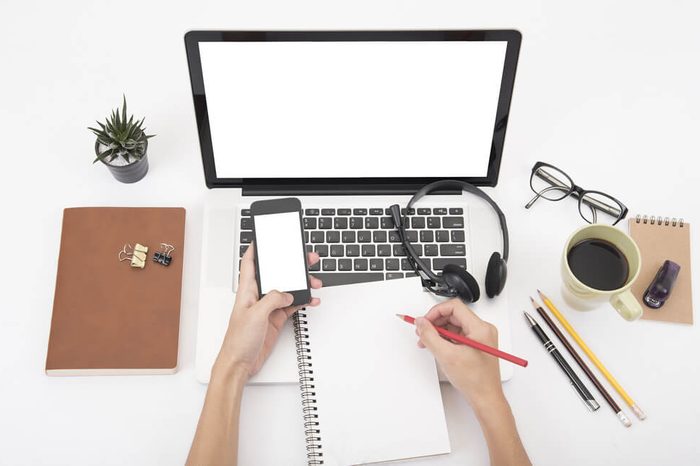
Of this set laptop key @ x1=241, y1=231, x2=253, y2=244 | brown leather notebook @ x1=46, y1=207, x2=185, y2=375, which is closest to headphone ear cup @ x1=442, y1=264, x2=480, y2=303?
laptop key @ x1=241, y1=231, x2=253, y2=244

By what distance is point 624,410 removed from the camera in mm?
1023

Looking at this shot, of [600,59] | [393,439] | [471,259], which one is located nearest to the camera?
[393,439]

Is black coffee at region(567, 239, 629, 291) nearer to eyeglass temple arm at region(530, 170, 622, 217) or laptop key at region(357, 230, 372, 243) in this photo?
eyeglass temple arm at region(530, 170, 622, 217)

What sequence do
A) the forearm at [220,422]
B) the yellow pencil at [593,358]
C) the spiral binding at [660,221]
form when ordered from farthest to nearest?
1. the spiral binding at [660,221]
2. the yellow pencil at [593,358]
3. the forearm at [220,422]

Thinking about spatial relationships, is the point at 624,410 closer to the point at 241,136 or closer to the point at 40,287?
the point at 241,136

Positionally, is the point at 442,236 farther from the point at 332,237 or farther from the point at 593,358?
the point at 593,358

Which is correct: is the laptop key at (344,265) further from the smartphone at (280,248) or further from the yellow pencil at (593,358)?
Result: the yellow pencil at (593,358)

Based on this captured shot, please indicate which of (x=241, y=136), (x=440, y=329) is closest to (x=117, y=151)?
(x=241, y=136)

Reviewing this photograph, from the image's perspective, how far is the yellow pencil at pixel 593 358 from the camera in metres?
1.02

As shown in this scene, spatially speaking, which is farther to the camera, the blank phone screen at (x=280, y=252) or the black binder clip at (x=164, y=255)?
the black binder clip at (x=164, y=255)

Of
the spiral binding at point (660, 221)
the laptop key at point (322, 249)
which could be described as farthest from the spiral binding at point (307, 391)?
the spiral binding at point (660, 221)

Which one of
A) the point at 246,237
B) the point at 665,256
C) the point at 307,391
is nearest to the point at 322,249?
the point at 246,237

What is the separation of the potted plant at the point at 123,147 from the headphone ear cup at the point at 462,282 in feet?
1.88

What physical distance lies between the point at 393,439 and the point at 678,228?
0.64 metres
